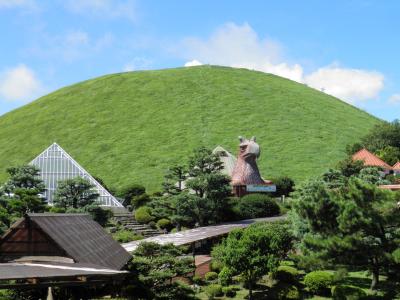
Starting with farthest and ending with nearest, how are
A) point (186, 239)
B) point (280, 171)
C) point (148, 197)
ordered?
point (280, 171) < point (148, 197) < point (186, 239)

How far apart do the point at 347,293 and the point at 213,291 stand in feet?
23.6

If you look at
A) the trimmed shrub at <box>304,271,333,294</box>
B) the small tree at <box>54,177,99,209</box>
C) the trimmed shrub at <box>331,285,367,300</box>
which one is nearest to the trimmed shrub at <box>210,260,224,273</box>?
the trimmed shrub at <box>304,271,333,294</box>

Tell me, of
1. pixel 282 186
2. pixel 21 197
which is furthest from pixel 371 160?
pixel 21 197

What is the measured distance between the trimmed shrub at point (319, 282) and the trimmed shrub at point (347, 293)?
1.69 m

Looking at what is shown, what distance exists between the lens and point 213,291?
94.1ft

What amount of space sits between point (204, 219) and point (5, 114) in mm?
79795

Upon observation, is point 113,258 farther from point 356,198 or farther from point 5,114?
point 5,114

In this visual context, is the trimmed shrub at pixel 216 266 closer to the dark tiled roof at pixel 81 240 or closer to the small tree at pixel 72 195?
the dark tiled roof at pixel 81 240

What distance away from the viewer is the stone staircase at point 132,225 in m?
46.5

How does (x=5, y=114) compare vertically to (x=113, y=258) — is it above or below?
above

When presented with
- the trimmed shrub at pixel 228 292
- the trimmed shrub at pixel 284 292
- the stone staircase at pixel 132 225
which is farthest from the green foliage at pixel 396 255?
the stone staircase at pixel 132 225

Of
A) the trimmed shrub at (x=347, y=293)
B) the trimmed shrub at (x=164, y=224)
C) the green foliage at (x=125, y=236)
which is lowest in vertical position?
the trimmed shrub at (x=347, y=293)

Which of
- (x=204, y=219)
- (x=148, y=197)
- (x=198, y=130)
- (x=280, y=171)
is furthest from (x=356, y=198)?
(x=198, y=130)

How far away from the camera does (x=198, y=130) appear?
307ft
